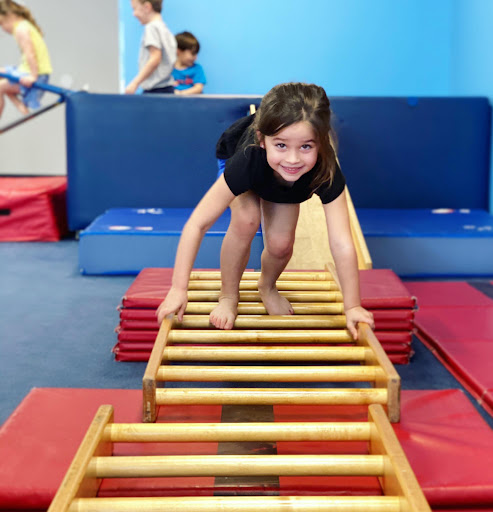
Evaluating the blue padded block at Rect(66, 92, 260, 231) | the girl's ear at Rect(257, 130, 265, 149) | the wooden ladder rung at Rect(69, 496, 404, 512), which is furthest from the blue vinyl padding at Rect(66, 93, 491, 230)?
the wooden ladder rung at Rect(69, 496, 404, 512)

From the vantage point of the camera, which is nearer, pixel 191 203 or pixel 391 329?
pixel 391 329

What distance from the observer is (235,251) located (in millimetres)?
1847

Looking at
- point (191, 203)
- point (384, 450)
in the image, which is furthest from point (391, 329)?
point (191, 203)

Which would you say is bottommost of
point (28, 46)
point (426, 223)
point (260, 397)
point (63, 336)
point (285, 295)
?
point (63, 336)

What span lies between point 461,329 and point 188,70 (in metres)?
2.99

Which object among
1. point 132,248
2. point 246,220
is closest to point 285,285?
point 246,220

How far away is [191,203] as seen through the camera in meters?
3.98

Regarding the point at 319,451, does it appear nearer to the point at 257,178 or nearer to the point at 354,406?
the point at 354,406

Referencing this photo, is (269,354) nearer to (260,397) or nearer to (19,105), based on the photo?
(260,397)

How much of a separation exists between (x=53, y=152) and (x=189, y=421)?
5.59 m

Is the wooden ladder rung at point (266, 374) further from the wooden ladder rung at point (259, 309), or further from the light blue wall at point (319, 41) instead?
the light blue wall at point (319, 41)

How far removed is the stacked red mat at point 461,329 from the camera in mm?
1926

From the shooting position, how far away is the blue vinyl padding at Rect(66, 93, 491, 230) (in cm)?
387

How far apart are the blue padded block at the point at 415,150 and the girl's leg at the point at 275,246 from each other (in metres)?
2.14
